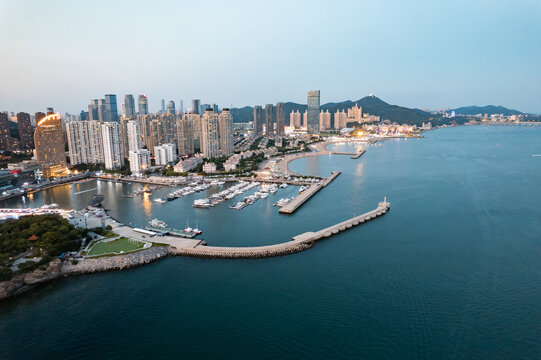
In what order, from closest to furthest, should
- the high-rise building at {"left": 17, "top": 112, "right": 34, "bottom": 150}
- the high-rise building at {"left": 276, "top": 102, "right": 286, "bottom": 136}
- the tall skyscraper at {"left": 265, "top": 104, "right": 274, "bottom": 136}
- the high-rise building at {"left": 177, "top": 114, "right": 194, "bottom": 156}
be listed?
the high-rise building at {"left": 177, "top": 114, "right": 194, "bottom": 156} → the high-rise building at {"left": 17, "top": 112, "right": 34, "bottom": 150} → the tall skyscraper at {"left": 265, "top": 104, "right": 274, "bottom": 136} → the high-rise building at {"left": 276, "top": 102, "right": 286, "bottom": 136}

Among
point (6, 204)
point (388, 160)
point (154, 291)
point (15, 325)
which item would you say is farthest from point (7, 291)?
point (388, 160)

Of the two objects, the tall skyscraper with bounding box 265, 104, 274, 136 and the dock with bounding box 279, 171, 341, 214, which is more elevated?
the tall skyscraper with bounding box 265, 104, 274, 136

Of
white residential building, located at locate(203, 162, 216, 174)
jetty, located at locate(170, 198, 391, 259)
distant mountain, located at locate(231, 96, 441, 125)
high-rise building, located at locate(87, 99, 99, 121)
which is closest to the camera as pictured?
jetty, located at locate(170, 198, 391, 259)

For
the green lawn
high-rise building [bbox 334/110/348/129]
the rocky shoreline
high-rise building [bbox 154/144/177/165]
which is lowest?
the rocky shoreline

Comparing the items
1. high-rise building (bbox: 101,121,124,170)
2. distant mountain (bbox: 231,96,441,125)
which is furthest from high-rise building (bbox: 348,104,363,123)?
high-rise building (bbox: 101,121,124,170)

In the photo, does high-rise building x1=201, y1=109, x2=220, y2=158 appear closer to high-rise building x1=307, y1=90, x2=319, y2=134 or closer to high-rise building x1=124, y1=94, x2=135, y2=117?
high-rise building x1=307, y1=90, x2=319, y2=134

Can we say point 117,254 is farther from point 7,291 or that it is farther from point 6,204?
point 6,204

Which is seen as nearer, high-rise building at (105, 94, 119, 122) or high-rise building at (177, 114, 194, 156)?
high-rise building at (177, 114, 194, 156)

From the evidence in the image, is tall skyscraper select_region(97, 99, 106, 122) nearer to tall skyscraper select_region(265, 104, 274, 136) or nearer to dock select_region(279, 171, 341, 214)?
tall skyscraper select_region(265, 104, 274, 136)
